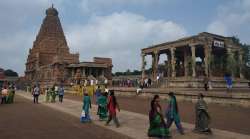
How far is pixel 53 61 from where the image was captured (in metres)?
64.6

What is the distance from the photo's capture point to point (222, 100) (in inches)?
695

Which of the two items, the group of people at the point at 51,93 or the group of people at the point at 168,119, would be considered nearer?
the group of people at the point at 168,119

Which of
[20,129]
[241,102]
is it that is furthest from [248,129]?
[20,129]

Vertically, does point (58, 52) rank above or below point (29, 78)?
above

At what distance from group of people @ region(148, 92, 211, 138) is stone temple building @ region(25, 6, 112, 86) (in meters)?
48.9

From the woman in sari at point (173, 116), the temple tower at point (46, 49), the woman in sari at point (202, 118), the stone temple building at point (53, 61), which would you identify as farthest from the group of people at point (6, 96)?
the temple tower at point (46, 49)

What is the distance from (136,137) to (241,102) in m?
10.4

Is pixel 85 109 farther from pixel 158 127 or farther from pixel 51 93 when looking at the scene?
pixel 51 93

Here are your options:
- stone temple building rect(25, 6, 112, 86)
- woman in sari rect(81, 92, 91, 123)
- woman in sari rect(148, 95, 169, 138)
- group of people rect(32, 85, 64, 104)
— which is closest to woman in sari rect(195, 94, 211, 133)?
woman in sari rect(148, 95, 169, 138)

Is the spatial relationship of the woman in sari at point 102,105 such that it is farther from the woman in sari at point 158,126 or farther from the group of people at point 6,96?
the group of people at point 6,96

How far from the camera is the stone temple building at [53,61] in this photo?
2386 inches

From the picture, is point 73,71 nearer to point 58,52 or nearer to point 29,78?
point 58,52

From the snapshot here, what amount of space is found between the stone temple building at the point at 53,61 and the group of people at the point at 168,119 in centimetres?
4888

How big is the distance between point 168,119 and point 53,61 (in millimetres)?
58775
